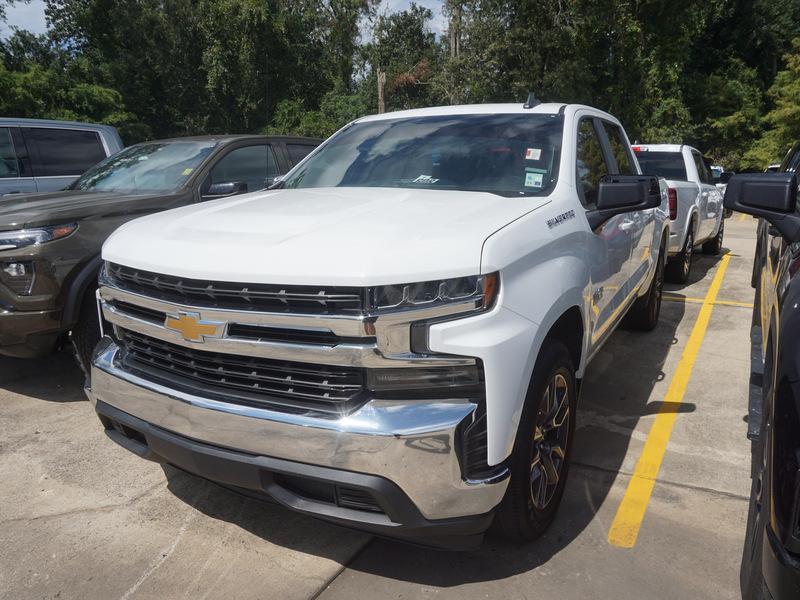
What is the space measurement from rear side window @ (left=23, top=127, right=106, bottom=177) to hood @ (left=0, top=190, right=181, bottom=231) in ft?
7.95

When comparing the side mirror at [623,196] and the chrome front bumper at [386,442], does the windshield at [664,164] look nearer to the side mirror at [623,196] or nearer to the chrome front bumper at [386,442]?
the side mirror at [623,196]

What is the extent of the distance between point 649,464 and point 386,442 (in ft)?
6.78

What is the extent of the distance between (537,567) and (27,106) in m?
21.1

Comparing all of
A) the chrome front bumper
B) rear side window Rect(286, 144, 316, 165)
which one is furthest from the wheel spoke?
rear side window Rect(286, 144, 316, 165)

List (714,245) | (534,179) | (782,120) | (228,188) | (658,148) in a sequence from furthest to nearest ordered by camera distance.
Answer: (782,120) → (714,245) → (658,148) → (228,188) → (534,179)

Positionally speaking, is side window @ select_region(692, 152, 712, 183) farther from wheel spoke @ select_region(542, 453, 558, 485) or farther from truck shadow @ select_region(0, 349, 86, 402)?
truck shadow @ select_region(0, 349, 86, 402)

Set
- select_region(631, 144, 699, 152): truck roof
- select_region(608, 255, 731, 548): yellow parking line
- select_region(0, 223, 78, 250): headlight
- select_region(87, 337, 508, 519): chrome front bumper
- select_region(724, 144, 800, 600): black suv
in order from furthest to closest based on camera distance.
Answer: select_region(631, 144, 699, 152): truck roof, select_region(0, 223, 78, 250): headlight, select_region(608, 255, 731, 548): yellow parking line, select_region(87, 337, 508, 519): chrome front bumper, select_region(724, 144, 800, 600): black suv

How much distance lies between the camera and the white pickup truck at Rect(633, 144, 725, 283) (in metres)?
7.74

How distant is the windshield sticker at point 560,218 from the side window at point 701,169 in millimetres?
7053

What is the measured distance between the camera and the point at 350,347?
2098 mm

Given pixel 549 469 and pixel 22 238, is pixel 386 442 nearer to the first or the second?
pixel 549 469

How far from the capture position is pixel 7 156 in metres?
7.02

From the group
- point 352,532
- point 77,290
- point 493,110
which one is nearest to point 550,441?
point 352,532

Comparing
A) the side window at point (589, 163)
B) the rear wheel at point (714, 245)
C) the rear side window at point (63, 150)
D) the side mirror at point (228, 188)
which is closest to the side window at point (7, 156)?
the rear side window at point (63, 150)
